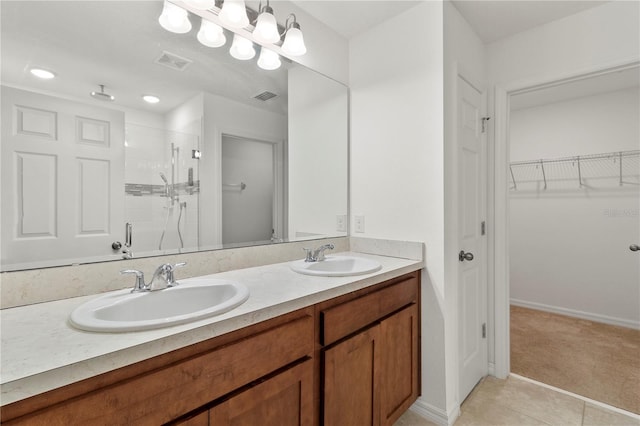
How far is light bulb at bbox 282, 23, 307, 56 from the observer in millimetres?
1584

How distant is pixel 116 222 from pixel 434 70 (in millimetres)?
1689

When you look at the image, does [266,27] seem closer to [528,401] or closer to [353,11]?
[353,11]

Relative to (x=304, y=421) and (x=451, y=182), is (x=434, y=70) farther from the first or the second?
(x=304, y=421)

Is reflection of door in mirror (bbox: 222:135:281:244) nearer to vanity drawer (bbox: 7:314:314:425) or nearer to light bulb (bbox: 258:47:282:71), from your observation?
light bulb (bbox: 258:47:282:71)

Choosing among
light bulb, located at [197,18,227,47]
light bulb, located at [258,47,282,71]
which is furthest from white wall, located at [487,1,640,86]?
light bulb, located at [197,18,227,47]

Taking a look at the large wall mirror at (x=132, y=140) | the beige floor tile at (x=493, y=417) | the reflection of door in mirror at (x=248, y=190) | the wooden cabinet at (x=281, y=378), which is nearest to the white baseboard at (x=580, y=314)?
the beige floor tile at (x=493, y=417)

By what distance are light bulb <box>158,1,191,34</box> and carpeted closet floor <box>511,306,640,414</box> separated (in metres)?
2.88

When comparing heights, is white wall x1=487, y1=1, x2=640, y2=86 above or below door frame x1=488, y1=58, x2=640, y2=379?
above

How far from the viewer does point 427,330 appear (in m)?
1.66

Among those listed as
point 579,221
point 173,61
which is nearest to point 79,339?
point 173,61

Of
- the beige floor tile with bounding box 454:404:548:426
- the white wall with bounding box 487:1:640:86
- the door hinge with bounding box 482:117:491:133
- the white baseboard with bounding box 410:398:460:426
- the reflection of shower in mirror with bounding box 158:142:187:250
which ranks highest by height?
the white wall with bounding box 487:1:640:86

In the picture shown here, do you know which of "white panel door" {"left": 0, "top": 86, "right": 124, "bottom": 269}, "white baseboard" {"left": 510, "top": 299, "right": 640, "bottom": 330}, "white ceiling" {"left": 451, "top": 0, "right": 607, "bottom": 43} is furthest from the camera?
"white baseboard" {"left": 510, "top": 299, "right": 640, "bottom": 330}

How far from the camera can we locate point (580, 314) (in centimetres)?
301

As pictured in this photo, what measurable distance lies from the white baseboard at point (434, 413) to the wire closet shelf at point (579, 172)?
269cm
